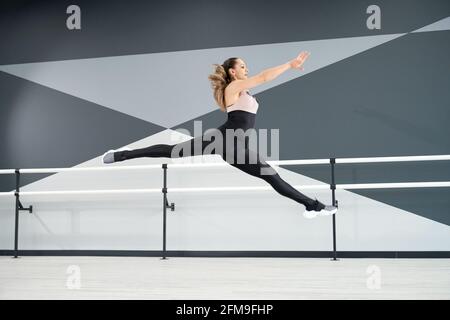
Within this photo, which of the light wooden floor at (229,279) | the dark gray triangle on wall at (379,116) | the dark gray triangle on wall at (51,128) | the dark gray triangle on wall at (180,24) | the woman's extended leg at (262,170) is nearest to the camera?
the light wooden floor at (229,279)

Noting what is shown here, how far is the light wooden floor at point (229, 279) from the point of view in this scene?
199 centimetres

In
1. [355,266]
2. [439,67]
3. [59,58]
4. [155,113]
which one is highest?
[59,58]

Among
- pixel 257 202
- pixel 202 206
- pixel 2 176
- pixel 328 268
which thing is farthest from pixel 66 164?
pixel 328 268

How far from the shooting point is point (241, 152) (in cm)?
221

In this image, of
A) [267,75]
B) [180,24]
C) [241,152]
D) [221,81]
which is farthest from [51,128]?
[267,75]

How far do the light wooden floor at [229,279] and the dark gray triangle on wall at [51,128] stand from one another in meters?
1.10

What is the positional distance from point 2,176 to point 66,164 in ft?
2.24

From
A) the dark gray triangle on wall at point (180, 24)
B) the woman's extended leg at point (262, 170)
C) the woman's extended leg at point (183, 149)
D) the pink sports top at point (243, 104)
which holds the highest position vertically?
the dark gray triangle on wall at point (180, 24)

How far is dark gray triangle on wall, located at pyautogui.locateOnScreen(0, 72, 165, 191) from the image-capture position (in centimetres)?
419

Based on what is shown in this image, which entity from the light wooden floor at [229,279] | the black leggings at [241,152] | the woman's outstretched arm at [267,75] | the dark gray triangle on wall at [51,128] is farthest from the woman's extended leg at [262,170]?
the dark gray triangle on wall at [51,128]

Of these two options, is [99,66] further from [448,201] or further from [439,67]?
[448,201]

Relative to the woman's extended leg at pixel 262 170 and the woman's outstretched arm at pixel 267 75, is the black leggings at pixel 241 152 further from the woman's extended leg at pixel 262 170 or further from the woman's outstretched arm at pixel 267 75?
the woman's outstretched arm at pixel 267 75

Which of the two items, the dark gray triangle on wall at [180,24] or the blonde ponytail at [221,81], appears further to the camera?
the dark gray triangle on wall at [180,24]

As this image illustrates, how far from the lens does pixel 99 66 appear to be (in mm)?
4293
